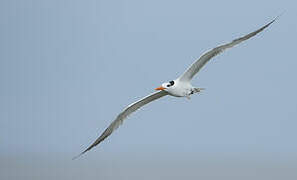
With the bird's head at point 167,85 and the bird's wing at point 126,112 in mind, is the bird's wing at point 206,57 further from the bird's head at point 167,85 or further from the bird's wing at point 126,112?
the bird's wing at point 126,112

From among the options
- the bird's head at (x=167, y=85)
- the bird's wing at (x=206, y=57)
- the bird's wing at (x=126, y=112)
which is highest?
the bird's wing at (x=206, y=57)

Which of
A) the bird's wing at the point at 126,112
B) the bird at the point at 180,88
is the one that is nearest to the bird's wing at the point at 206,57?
the bird at the point at 180,88

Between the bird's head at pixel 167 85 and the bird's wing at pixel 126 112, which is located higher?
the bird's head at pixel 167 85

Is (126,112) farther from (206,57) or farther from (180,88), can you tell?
(206,57)

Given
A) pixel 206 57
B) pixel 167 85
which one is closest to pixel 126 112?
pixel 167 85

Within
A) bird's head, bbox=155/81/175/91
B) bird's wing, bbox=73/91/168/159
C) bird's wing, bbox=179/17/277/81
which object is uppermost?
bird's wing, bbox=179/17/277/81

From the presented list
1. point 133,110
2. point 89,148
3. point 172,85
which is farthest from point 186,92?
point 89,148

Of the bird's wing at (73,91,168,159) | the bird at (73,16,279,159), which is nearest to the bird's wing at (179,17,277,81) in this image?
the bird at (73,16,279,159)

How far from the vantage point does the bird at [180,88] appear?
1529cm

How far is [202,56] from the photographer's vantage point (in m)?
15.3

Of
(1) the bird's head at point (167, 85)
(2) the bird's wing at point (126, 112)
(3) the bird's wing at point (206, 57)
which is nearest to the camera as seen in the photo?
(3) the bird's wing at point (206, 57)

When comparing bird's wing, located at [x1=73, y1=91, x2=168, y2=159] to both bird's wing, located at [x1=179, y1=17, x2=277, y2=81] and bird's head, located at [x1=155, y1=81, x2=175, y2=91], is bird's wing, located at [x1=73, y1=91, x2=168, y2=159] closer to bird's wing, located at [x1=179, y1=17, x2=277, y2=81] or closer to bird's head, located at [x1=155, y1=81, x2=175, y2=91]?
bird's head, located at [x1=155, y1=81, x2=175, y2=91]

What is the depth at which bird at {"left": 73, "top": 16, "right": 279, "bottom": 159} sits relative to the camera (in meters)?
15.3

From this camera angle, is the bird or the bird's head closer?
the bird
